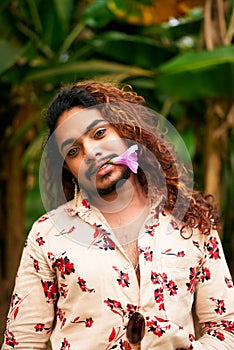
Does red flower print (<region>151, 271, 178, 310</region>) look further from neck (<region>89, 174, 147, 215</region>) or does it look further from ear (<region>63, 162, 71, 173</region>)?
ear (<region>63, 162, 71, 173</region>)

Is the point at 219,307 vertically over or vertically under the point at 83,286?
under

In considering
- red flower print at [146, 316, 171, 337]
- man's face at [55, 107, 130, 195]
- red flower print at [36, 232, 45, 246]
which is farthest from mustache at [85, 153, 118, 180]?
red flower print at [146, 316, 171, 337]

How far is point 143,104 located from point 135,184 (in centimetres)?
21

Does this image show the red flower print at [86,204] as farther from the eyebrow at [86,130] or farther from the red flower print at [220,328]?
the red flower print at [220,328]

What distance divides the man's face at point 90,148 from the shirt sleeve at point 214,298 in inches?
8.1

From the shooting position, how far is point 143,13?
255 centimetres

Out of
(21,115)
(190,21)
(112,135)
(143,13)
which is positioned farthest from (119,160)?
(21,115)

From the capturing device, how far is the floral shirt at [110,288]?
3.12ft

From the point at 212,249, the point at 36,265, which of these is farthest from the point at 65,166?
the point at 212,249

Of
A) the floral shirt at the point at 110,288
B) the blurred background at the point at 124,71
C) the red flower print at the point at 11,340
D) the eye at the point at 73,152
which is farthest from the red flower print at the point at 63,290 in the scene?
the blurred background at the point at 124,71

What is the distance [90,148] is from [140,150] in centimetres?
14

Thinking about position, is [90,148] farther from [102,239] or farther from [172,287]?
[172,287]

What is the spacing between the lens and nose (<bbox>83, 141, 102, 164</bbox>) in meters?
0.97

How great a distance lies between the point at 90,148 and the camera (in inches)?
38.6
